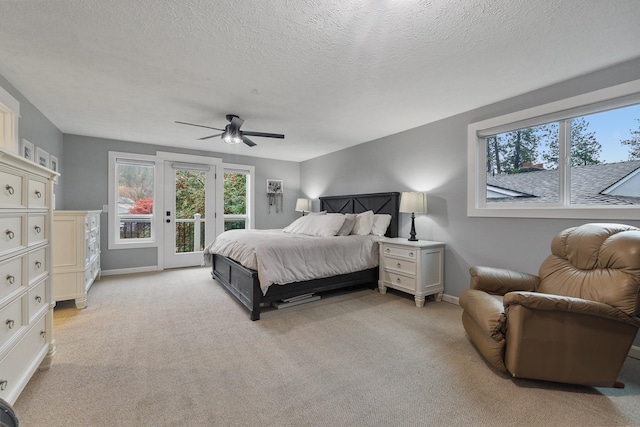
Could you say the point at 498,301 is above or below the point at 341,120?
below

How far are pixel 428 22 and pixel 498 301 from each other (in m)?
1.99

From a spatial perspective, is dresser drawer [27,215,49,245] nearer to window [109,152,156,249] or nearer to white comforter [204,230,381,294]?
white comforter [204,230,381,294]

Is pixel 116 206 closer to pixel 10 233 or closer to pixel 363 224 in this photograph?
pixel 10 233

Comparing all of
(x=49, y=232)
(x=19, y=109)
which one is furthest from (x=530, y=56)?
(x=19, y=109)

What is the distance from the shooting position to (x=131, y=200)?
4867mm

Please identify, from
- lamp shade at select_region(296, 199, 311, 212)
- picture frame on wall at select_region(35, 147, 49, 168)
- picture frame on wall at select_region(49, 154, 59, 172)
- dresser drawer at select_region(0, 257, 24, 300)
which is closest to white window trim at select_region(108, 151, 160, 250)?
picture frame on wall at select_region(49, 154, 59, 172)

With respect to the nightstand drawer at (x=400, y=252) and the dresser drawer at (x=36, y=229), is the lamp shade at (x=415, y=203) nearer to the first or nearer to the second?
the nightstand drawer at (x=400, y=252)

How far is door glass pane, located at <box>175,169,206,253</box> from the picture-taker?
205 inches

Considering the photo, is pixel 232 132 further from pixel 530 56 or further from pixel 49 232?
pixel 530 56

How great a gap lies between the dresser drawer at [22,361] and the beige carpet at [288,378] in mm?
151

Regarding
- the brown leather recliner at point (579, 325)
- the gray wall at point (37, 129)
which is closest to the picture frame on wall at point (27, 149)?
the gray wall at point (37, 129)

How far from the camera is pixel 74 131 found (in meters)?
4.20

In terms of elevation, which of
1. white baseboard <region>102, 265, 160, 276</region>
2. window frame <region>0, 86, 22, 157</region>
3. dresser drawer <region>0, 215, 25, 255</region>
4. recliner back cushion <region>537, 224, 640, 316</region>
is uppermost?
window frame <region>0, 86, 22, 157</region>

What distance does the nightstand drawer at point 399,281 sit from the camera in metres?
3.29
